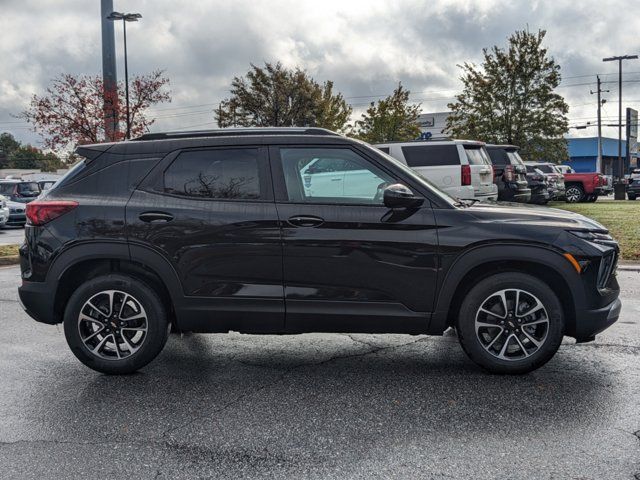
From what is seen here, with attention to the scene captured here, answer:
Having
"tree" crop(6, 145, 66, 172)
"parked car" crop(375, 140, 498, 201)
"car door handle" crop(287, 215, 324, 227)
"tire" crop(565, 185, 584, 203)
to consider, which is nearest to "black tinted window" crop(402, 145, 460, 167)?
"parked car" crop(375, 140, 498, 201)

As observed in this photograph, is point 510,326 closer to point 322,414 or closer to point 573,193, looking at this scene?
point 322,414

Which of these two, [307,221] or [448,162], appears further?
[448,162]

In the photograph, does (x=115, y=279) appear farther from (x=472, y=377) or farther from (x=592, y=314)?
(x=592, y=314)

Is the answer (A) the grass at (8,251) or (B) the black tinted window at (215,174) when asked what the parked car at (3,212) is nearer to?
(A) the grass at (8,251)

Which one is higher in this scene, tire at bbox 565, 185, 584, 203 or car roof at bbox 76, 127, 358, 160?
car roof at bbox 76, 127, 358, 160

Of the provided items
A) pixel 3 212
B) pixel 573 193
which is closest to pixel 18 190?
pixel 3 212

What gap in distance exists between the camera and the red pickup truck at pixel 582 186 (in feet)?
99.3

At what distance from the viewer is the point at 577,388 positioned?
465 cm

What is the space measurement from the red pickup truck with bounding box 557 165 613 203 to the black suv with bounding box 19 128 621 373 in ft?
89.6

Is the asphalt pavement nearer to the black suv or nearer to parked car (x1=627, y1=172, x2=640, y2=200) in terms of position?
the black suv

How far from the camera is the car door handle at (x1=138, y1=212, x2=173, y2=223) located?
497 cm

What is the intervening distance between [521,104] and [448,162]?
25428 mm

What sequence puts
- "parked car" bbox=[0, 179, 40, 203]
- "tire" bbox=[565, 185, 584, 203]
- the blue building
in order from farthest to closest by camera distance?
1. the blue building
2. "tire" bbox=[565, 185, 584, 203]
3. "parked car" bbox=[0, 179, 40, 203]

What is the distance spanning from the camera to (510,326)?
485 cm
